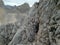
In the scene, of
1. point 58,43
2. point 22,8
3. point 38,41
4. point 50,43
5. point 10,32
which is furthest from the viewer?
point 22,8

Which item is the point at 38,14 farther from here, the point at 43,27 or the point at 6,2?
the point at 6,2

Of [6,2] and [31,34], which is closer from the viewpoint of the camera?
[31,34]

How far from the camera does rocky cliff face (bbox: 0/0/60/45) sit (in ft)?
16.7

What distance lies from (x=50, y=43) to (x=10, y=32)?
19.7ft

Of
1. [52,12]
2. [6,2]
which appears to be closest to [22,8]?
[6,2]

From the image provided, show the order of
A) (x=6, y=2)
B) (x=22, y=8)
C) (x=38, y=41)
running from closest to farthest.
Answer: (x=38, y=41) < (x=22, y=8) < (x=6, y=2)

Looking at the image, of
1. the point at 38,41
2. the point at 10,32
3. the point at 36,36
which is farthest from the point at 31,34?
the point at 10,32

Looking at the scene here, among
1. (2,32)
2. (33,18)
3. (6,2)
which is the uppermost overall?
(6,2)

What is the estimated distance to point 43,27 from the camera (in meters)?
5.72

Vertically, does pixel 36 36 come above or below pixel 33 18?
below

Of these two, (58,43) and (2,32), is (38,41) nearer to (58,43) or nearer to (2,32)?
(58,43)

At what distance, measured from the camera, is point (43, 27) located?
5.72 metres

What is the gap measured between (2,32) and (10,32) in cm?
56

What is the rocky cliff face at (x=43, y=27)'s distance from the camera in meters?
5.09
